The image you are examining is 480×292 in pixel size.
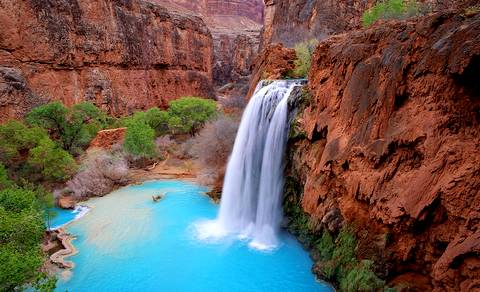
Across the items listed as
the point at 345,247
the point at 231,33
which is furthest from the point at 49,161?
the point at 231,33

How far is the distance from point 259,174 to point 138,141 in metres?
11.8

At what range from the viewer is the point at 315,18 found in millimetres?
26516

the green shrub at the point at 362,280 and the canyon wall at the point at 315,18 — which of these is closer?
the green shrub at the point at 362,280

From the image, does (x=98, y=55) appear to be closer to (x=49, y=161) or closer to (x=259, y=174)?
(x=49, y=161)

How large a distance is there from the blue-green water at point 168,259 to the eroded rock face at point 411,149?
2235 mm

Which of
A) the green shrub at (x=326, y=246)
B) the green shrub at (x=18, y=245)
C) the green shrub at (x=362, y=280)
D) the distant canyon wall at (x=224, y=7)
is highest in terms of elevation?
the distant canyon wall at (x=224, y=7)

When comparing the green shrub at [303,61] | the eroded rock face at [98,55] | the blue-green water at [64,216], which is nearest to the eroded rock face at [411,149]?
the green shrub at [303,61]

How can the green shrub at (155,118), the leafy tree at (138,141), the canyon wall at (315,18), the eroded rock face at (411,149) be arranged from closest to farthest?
the eroded rock face at (411,149) < the leafy tree at (138,141) < the canyon wall at (315,18) < the green shrub at (155,118)

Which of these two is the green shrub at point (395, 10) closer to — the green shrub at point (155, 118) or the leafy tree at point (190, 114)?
the leafy tree at point (190, 114)

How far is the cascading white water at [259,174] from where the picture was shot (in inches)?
513

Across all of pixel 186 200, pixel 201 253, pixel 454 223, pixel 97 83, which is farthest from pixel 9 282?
pixel 97 83

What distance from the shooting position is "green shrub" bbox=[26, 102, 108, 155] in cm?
2103

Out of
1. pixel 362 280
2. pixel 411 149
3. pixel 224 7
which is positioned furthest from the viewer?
pixel 224 7

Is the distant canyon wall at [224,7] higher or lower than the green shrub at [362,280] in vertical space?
higher
